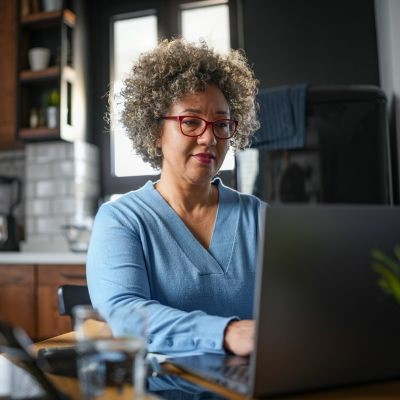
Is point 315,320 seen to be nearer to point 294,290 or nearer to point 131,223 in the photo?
point 294,290

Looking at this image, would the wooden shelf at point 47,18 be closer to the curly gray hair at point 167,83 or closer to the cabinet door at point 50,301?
the cabinet door at point 50,301

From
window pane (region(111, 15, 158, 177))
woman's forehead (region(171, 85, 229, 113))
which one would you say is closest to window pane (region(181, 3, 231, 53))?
window pane (region(111, 15, 158, 177))

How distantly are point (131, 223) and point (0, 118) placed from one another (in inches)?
97.8

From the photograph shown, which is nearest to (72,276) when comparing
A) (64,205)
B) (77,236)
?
(77,236)

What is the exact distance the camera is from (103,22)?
338 cm

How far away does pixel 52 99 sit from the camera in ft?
10.3

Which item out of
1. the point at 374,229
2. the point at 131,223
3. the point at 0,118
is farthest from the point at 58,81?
the point at 374,229

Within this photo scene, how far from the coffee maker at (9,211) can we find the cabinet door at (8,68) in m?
0.30

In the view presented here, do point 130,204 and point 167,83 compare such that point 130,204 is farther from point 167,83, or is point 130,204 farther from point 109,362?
point 109,362

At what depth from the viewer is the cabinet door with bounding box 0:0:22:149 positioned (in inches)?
127

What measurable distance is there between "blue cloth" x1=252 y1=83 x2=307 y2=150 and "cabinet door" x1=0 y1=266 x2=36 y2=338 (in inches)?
59.2

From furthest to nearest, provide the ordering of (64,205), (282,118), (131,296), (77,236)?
1. (64,205)
2. (77,236)
3. (282,118)
4. (131,296)

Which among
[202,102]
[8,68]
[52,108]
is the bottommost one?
[202,102]

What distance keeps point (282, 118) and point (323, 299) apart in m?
1.79
